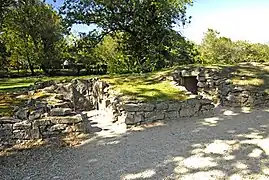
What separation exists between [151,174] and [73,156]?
1854 millimetres

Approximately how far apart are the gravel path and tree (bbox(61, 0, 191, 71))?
9810 mm

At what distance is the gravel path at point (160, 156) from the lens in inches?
197

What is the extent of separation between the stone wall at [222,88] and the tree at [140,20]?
562 centimetres

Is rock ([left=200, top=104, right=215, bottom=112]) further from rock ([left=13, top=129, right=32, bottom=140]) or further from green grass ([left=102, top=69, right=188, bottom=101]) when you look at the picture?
rock ([left=13, top=129, right=32, bottom=140])

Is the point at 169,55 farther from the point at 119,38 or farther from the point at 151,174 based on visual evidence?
the point at 151,174

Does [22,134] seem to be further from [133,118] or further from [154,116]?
[154,116]

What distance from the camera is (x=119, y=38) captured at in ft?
62.3

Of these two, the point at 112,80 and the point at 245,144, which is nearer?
the point at 245,144

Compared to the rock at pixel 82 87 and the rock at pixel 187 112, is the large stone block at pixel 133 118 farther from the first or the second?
the rock at pixel 82 87

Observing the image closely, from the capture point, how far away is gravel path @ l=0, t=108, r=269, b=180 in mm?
5012

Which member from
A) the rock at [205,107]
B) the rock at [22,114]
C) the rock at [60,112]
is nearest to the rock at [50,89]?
the rock at [22,114]

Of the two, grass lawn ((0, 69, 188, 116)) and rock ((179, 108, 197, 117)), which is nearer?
rock ((179, 108, 197, 117))

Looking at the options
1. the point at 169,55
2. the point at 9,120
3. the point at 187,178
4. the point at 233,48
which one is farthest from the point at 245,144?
the point at 233,48

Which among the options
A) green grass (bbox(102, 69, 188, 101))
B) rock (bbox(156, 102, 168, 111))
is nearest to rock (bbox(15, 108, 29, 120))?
green grass (bbox(102, 69, 188, 101))
